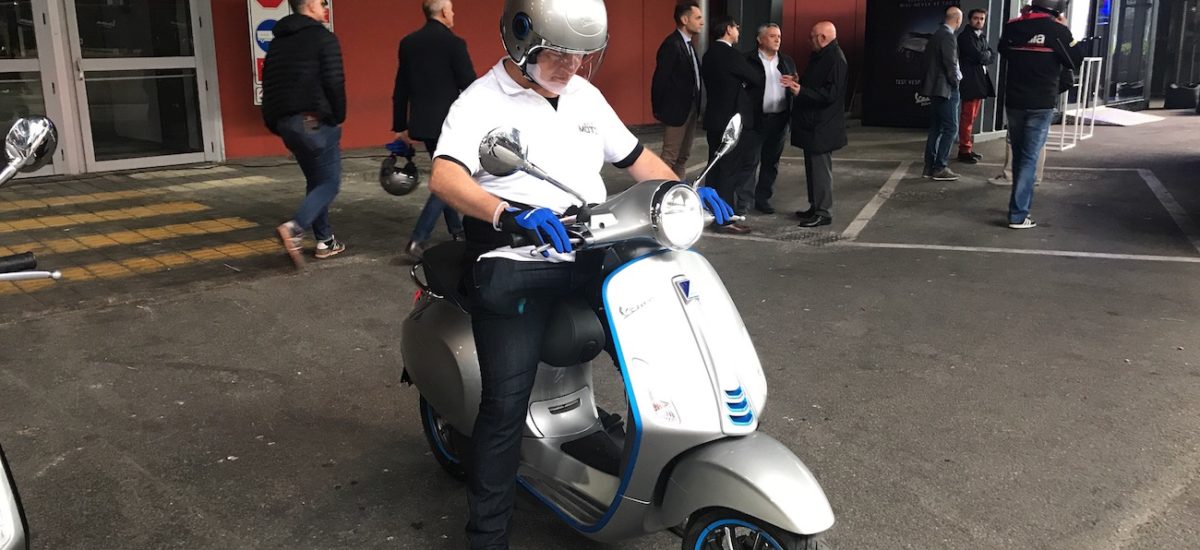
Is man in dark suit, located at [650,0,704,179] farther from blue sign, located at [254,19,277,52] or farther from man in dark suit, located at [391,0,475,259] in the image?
blue sign, located at [254,19,277,52]

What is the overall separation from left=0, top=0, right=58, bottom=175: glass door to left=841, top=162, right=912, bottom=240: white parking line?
761 cm

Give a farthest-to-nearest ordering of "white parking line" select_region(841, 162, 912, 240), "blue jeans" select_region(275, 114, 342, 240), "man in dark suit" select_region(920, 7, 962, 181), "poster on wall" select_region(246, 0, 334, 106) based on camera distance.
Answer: "poster on wall" select_region(246, 0, 334, 106)
"man in dark suit" select_region(920, 7, 962, 181)
"white parking line" select_region(841, 162, 912, 240)
"blue jeans" select_region(275, 114, 342, 240)

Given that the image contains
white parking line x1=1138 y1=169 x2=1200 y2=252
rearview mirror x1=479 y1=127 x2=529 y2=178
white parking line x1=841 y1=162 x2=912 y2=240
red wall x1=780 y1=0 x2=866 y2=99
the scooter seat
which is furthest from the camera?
red wall x1=780 y1=0 x2=866 y2=99

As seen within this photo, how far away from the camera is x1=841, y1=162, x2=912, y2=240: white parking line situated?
762 centimetres

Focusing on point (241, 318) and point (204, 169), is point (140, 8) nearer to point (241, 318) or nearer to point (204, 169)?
point (204, 169)

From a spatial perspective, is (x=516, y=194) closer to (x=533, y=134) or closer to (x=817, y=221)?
(x=533, y=134)

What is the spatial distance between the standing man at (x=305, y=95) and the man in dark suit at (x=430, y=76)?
59cm

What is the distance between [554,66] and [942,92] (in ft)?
26.5

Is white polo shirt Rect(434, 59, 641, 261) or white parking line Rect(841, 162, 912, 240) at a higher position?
white polo shirt Rect(434, 59, 641, 261)

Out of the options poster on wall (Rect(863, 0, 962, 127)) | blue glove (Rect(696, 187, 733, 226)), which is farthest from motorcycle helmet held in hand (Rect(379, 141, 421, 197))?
poster on wall (Rect(863, 0, 962, 127))

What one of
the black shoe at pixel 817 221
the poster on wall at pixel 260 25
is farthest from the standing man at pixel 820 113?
the poster on wall at pixel 260 25

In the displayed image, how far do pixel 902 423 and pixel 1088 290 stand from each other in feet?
8.48

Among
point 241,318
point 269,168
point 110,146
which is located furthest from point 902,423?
point 110,146

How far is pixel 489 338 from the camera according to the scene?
2688mm
